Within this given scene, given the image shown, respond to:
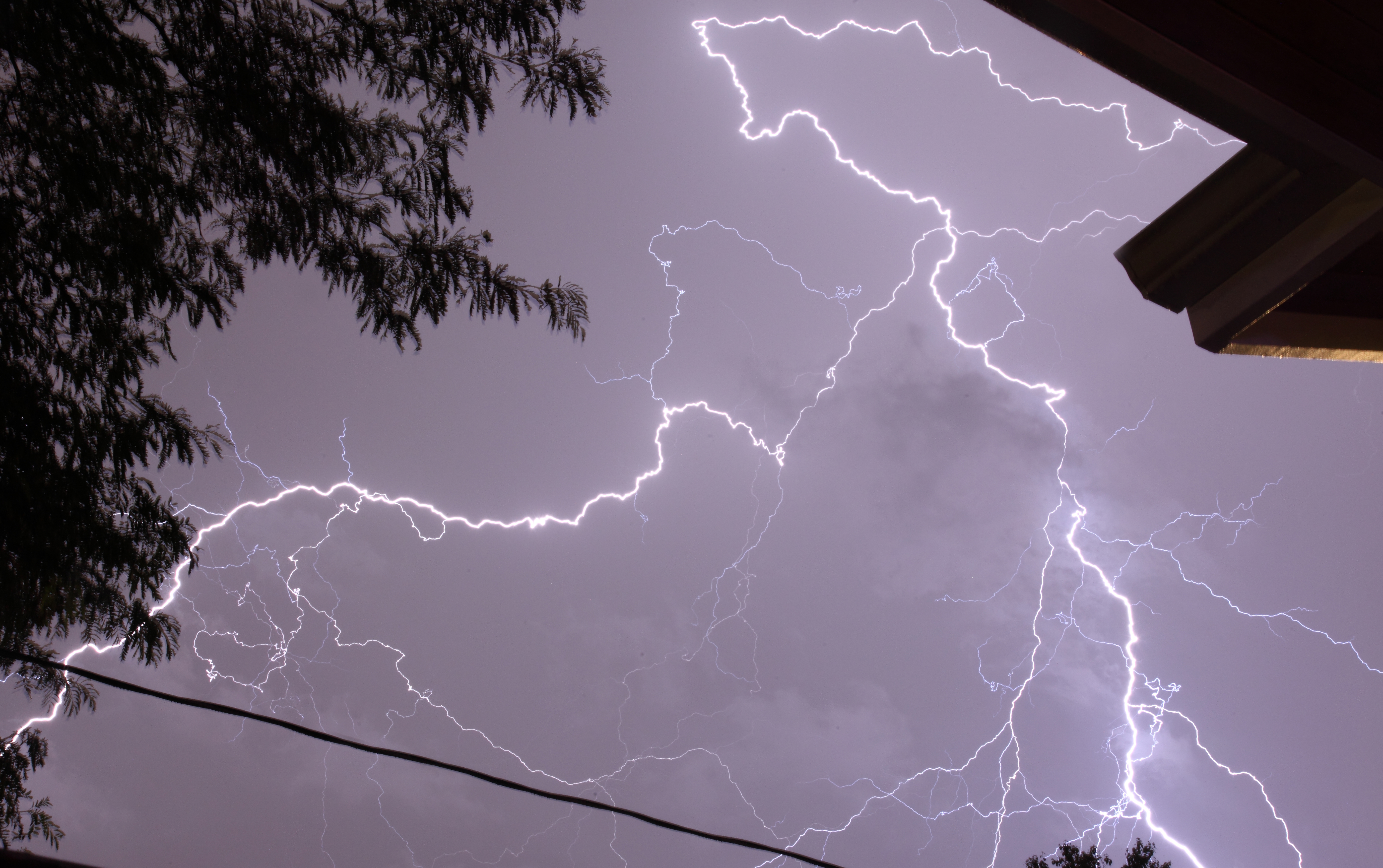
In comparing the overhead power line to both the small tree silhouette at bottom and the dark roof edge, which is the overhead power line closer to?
the dark roof edge

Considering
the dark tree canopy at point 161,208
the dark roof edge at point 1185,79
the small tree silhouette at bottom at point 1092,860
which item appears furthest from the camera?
the small tree silhouette at bottom at point 1092,860

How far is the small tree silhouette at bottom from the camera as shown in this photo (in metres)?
5.31

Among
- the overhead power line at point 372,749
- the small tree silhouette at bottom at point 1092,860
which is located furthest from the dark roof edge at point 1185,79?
the small tree silhouette at bottom at point 1092,860

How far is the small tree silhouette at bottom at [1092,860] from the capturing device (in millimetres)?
5312

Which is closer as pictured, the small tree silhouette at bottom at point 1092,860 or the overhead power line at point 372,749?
the overhead power line at point 372,749

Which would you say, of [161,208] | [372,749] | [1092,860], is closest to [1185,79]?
[372,749]

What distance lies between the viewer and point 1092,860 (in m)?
5.29

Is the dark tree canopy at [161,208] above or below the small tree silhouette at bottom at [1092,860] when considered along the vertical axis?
above

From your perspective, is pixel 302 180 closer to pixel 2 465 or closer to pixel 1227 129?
pixel 2 465

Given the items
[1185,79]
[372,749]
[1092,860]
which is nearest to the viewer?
[1185,79]

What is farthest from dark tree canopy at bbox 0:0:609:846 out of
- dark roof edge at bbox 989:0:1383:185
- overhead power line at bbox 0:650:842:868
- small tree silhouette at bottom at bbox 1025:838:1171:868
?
small tree silhouette at bottom at bbox 1025:838:1171:868

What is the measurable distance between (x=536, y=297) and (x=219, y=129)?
1036mm

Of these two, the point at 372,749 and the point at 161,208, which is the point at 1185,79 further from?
the point at 161,208

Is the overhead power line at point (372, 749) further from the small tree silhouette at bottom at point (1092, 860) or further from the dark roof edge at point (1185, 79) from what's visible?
the small tree silhouette at bottom at point (1092, 860)
